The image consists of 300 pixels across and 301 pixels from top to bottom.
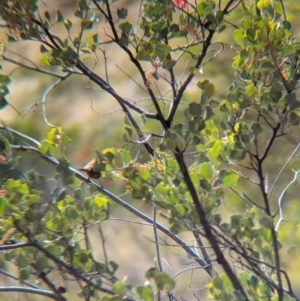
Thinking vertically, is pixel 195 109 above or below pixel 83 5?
below

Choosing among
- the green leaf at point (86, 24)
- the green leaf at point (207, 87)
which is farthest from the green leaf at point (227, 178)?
the green leaf at point (86, 24)

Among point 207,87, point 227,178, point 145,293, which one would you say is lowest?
point 145,293

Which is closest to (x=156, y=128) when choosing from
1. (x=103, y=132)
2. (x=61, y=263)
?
(x=103, y=132)

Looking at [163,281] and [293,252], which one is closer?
[163,281]

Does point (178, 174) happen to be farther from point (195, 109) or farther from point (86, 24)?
point (86, 24)

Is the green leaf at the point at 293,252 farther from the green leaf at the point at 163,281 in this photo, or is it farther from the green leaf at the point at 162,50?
the green leaf at the point at 162,50

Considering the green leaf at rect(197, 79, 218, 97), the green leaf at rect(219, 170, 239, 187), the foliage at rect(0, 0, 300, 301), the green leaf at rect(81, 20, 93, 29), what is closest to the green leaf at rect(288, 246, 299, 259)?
the foliage at rect(0, 0, 300, 301)

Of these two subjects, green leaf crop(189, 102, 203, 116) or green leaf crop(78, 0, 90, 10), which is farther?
green leaf crop(78, 0, 90, 10)

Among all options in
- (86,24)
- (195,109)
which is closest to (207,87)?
(195,109)

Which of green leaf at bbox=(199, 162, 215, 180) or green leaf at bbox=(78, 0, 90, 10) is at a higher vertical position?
green leaf at bbox=(78, 0, 90, 10)

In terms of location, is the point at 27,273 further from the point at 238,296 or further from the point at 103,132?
the point at 103,132

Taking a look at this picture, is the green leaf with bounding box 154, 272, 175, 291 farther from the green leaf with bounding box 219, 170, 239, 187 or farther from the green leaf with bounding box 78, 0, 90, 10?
the green leaf with bounding box 78, 0, 90, 10

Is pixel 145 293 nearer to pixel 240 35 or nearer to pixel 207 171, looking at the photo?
pixel 207 171

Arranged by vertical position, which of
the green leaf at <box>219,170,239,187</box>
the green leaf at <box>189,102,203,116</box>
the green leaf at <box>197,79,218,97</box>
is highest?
the green leaf at <box>197,79,218,97</box>
